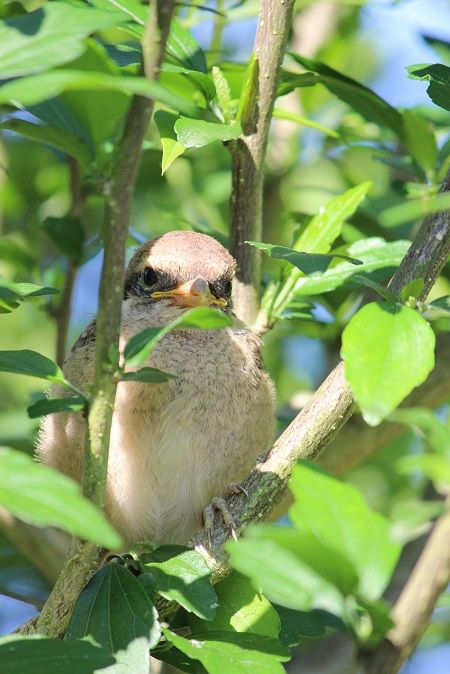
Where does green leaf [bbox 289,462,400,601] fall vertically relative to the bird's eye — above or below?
above

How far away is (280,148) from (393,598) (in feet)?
7.30

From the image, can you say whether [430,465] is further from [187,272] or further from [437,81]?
[187,272]

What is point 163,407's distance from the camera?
3.33 meters

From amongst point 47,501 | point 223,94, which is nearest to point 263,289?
point 223,94

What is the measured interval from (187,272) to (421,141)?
3.12 feet

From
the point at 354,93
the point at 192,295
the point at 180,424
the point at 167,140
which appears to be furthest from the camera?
the point at 192,295

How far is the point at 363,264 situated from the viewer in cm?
296

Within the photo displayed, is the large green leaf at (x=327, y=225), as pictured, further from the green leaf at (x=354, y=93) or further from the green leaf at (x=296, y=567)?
the green leaf at (x=296, y=567)

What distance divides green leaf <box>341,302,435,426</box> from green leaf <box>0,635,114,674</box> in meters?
0.67

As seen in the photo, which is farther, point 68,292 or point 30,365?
point 68,292

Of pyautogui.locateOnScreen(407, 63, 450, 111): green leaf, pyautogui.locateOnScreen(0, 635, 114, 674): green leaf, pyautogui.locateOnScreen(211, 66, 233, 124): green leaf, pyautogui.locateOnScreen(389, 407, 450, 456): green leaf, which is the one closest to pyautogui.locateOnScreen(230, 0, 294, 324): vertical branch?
pyautogui.locateOnScreen(211, 66, 233, 124): green leaf

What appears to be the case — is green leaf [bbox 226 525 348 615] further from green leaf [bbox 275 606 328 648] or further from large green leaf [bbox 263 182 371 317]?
large green leaf [bbox 263 182 371 317]

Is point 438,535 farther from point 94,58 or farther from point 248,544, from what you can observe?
point 94,58

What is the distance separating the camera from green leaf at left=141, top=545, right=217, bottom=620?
2254 mm
